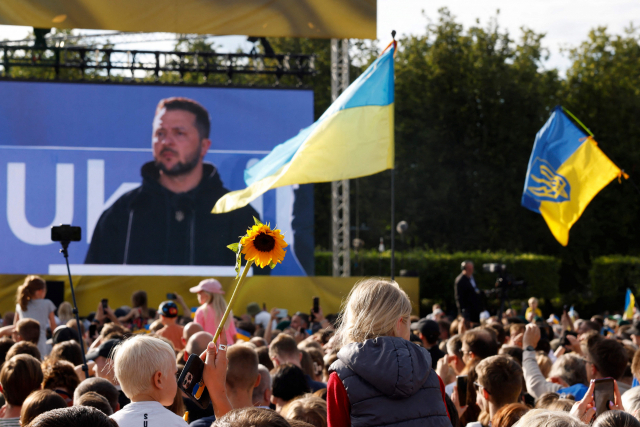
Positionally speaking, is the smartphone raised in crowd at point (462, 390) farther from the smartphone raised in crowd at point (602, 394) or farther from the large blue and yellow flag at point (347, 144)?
the large blue and yellow flag at point (347, 144)

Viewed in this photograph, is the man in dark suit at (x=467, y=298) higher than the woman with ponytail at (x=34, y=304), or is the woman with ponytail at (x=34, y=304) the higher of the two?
the woman with ponytail at (x=34, y=304)

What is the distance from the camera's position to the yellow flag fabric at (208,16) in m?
8.30

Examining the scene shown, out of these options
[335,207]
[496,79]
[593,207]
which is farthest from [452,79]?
[335,207]

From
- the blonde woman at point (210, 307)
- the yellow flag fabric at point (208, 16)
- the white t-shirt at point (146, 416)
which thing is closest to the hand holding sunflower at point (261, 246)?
the white t-shirt at point (146, 416)

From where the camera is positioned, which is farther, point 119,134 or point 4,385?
point 119,134

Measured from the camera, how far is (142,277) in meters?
13.0

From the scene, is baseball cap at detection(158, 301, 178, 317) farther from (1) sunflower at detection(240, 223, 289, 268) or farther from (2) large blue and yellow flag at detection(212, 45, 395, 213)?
(1) sunflower at detection(240, 223, 289, 268)

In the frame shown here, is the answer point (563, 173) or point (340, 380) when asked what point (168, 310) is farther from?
point (563, 173)

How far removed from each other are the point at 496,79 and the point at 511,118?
1827 mm

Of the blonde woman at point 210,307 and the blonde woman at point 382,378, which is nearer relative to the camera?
the blonde woman at point 382,378

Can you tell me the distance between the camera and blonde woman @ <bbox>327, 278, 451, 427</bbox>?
2512 mm

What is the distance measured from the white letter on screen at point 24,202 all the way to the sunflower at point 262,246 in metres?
13.4

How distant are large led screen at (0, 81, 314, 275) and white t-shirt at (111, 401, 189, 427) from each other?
41.5 ft

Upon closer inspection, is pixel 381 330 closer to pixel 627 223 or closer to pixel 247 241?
pixel 247 241
